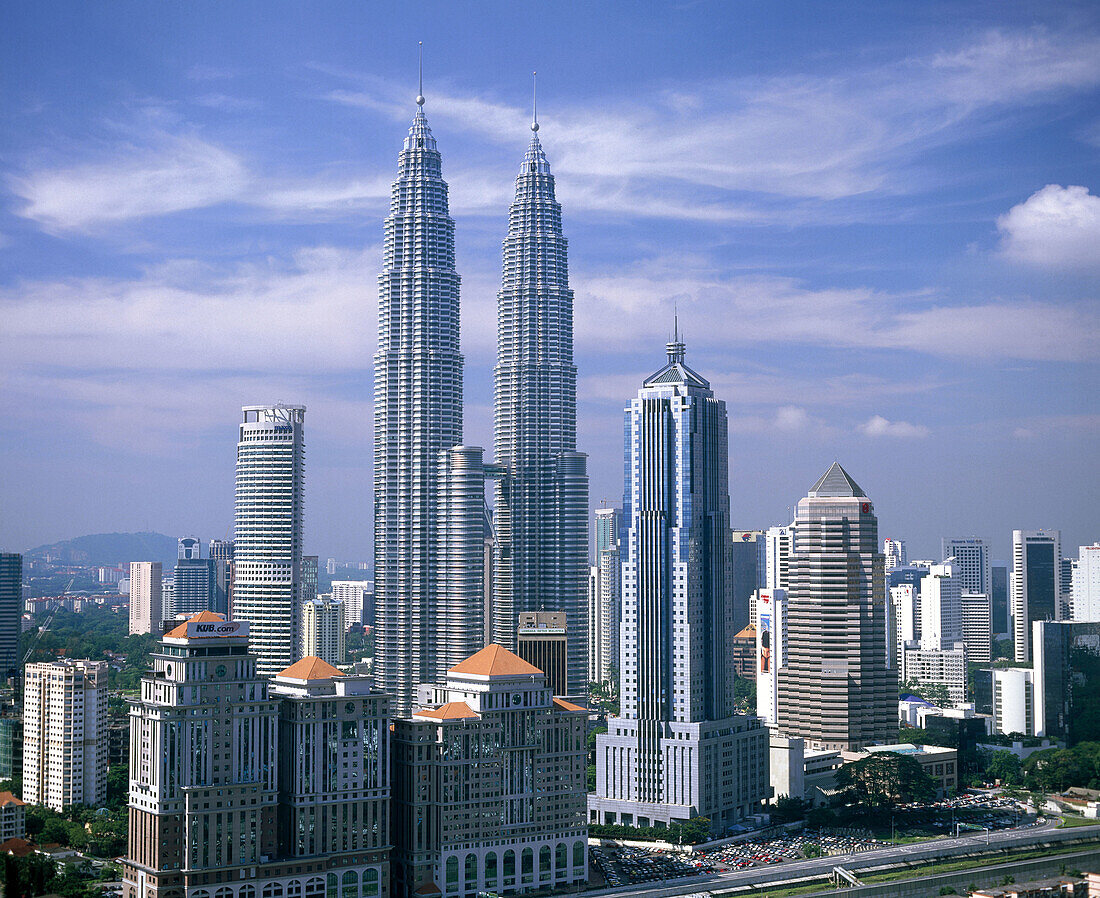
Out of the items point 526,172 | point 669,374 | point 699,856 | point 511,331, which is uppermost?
point 526,172

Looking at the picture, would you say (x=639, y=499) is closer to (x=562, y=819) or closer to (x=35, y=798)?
(x=562, y=819)

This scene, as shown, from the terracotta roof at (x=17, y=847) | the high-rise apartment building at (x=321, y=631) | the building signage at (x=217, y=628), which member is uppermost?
the building signage at (x=217, y=628)

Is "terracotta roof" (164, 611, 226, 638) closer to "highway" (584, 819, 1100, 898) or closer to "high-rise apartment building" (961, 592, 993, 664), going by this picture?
"highway" (584, 819, 1100, 898)

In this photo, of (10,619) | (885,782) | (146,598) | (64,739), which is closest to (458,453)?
(64,739)

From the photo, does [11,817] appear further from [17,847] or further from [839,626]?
[839,626]

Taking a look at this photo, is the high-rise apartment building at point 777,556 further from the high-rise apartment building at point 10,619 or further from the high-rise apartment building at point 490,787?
the high-rise apartment building at point 10,619

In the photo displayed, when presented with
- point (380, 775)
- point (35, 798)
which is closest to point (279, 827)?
point (380, 775)

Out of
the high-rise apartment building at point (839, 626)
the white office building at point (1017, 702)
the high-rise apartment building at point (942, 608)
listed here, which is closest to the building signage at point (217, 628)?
the high-rise apartment building at point (839, 626)
